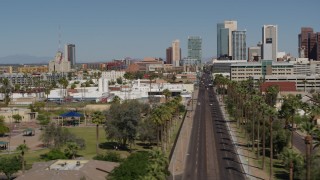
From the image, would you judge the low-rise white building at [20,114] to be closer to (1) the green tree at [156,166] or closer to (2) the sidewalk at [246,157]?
(2) the sidewalk at [246,157]

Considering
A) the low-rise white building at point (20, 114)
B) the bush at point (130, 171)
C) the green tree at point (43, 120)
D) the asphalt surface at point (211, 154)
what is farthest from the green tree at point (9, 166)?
the low-rise white building at point (20, 114)

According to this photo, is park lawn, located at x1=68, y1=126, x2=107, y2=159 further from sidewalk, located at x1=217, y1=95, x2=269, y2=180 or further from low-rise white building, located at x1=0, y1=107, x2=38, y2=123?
low-rise white building, located at x1=0, y1=107, x2=38, y2=123

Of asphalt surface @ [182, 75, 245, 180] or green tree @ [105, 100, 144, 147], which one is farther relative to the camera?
green tree @ [105, 100, 144, 147]

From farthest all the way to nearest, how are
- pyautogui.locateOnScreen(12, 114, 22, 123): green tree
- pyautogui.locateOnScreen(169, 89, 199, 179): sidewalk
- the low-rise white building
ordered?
the low-rise white building, pyautogui.locateOnScreen(12, 114, 22, 123): green tree, pyautogui.locateOnScreen(169, 89, 199, 179): sidewalk

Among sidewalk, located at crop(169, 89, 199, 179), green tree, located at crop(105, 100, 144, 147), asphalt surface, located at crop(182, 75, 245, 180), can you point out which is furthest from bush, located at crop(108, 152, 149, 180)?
green tree, located at crop(105, 100, 144, 147)

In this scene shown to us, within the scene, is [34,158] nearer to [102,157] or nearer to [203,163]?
[102,157]

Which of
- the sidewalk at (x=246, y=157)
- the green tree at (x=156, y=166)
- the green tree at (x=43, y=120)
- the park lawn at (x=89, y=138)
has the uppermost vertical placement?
the green tree at (x=156, y=166)

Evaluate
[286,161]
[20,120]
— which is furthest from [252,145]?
[20,120]
